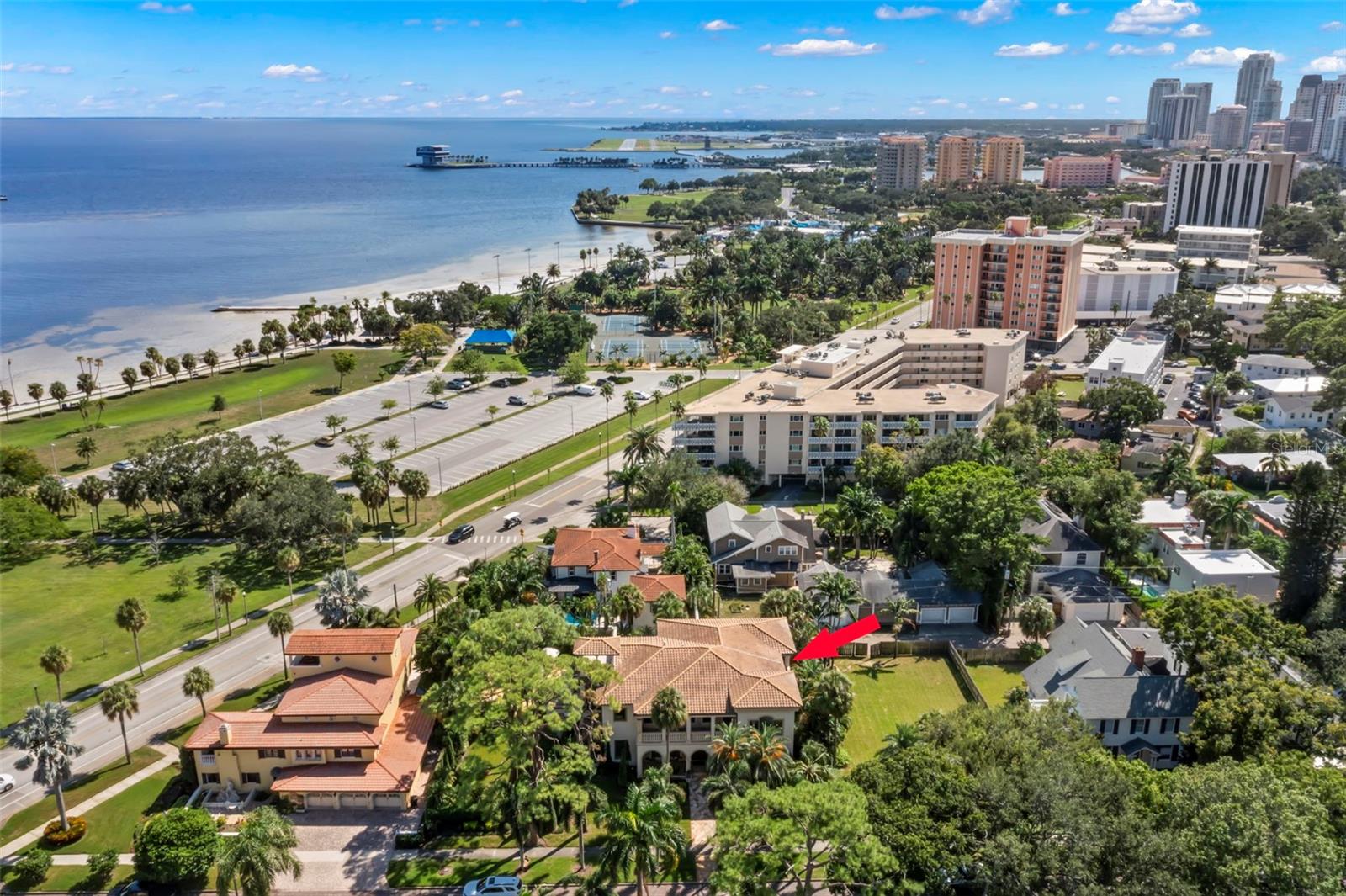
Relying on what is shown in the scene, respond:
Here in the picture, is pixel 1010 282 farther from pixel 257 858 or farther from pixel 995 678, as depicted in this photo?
pixel 257 858

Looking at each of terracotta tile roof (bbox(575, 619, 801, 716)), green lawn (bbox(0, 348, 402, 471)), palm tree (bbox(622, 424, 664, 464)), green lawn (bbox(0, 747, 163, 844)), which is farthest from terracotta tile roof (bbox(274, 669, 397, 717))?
green lawn (bbox(0, 348, 402, 471))

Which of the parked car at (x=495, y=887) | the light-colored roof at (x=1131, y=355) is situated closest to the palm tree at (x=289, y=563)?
the parked car at (x=495, y=887)

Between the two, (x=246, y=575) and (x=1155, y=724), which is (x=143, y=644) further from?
(x=1155, y=724)

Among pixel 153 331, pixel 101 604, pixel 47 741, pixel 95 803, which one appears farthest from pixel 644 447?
pixel 153 331

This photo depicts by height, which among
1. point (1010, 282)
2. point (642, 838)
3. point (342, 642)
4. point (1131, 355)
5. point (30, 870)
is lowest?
point (30, 870)

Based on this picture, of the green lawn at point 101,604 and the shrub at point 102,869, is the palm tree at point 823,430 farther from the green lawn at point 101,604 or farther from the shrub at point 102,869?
the shrub at point 102,869

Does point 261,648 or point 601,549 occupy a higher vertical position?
point 601,549
